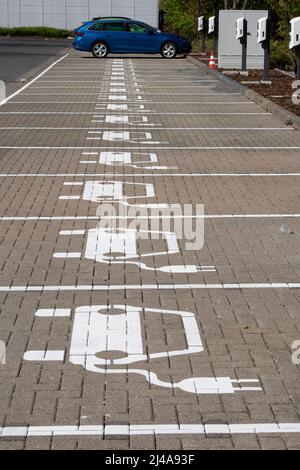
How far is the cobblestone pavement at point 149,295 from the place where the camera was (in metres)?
5.66

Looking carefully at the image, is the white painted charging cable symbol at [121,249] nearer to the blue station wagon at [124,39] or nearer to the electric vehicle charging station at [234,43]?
the electric vehicle charging station at [234,43]

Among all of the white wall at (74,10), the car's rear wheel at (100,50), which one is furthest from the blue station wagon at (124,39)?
the white wall at (74,10)

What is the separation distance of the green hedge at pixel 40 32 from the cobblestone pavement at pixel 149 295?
5101 cm

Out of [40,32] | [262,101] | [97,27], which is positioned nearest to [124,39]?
[97,27]

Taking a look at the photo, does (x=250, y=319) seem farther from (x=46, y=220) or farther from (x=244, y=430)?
(x=46, y=220)

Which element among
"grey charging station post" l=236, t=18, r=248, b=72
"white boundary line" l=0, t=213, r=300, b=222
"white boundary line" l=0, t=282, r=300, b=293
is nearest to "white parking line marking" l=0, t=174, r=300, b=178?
"white boundary line" l=0, t=213, r=300, b=222

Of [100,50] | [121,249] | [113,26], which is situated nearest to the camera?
[121,249]

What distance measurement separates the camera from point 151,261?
902 cm

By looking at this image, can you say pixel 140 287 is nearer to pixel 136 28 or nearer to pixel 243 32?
pixel 243 32

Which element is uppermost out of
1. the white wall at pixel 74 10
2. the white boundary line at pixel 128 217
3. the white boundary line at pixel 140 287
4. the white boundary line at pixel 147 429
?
the white wall at pixel 74 10

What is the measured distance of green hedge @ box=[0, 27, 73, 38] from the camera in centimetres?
6675

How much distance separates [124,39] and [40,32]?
24.8 m

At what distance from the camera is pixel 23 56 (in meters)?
44.7
